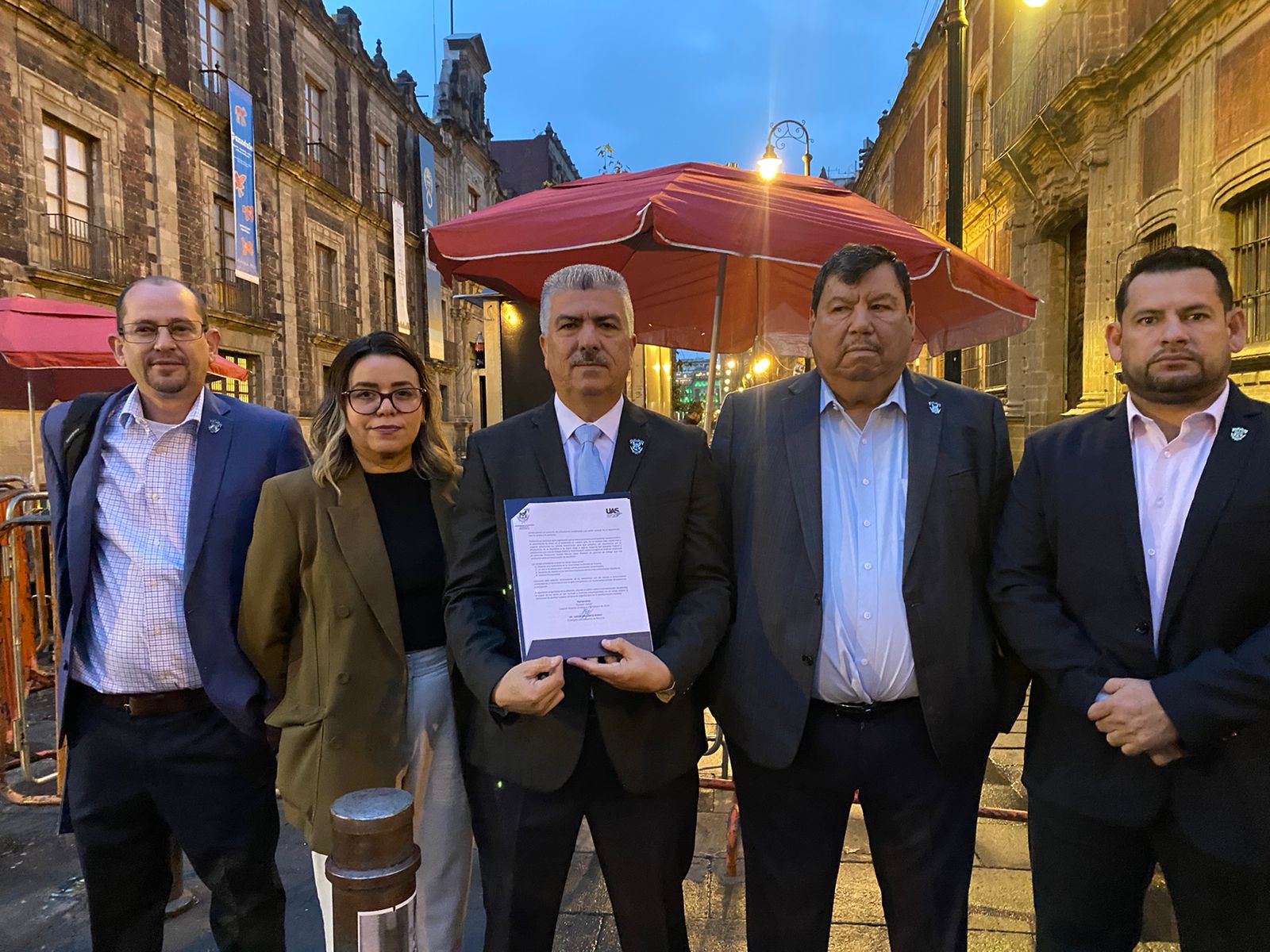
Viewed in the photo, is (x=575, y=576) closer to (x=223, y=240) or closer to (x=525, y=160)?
(x=223, y=240)

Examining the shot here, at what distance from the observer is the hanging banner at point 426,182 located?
32.0 m

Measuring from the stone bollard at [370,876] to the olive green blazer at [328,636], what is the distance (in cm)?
59

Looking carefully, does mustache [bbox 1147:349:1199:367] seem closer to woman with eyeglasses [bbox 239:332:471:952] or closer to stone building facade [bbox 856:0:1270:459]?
woman with eyeglasses [bbox 239:332:471:952]

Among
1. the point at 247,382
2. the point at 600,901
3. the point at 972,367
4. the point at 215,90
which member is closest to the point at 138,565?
the point at 600,901

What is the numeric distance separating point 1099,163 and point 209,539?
14.0 meters

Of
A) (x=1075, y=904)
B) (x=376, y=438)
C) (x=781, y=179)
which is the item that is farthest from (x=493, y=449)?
(x=781, y=179)

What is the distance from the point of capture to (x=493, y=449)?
237 centimetres

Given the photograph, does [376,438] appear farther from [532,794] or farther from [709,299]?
[709,299]

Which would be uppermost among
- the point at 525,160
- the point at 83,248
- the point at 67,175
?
the point at 525,160

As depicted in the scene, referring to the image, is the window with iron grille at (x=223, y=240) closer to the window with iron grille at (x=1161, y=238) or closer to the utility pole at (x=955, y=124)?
the utility pole at (x=955, y=124)

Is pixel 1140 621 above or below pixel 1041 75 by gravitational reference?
below

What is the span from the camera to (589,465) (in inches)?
94.0

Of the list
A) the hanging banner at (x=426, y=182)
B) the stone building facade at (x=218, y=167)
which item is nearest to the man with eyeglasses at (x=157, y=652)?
the stone building facade at (x=218, y=167)

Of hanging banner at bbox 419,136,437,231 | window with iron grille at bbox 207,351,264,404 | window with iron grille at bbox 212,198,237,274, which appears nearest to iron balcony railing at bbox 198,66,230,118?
window with iron grille at bbox 212,198,237,274
